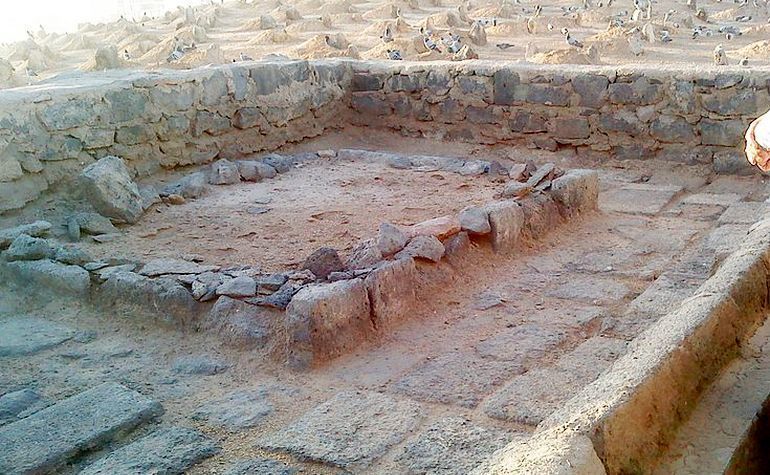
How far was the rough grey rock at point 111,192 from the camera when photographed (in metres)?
5.67

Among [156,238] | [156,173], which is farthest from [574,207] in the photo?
[156,173]

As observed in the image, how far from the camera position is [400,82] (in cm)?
839

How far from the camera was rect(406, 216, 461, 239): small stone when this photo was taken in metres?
4.84

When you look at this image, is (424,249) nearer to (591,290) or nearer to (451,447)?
(591,290)

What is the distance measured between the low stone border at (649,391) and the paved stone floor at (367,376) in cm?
89

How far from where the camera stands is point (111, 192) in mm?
5707

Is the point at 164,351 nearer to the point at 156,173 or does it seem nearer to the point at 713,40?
the point at 156,173

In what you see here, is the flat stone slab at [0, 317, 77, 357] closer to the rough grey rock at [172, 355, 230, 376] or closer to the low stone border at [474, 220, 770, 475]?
the rough grey rock at [172, 355, 230, 376]

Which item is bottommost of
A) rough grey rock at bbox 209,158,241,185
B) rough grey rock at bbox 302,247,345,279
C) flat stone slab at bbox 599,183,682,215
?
flat stone slab at bbox 599,183,682,215

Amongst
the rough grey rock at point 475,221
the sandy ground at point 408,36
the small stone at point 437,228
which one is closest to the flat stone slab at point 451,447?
the small stone at point 437,228

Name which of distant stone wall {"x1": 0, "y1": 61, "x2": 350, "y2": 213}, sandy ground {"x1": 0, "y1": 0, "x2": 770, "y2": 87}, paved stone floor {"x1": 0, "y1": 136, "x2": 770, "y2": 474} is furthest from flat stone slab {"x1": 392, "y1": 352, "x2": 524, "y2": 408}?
sandy ground {"x1": 0, "y1": 0, "x2": 770, "y2": 87}

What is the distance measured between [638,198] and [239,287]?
370 centimetres

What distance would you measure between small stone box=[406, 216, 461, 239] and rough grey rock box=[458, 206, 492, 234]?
0.07 meters

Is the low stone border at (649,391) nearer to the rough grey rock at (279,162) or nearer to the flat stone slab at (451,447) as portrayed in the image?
the flat stone slab at (451,447)
